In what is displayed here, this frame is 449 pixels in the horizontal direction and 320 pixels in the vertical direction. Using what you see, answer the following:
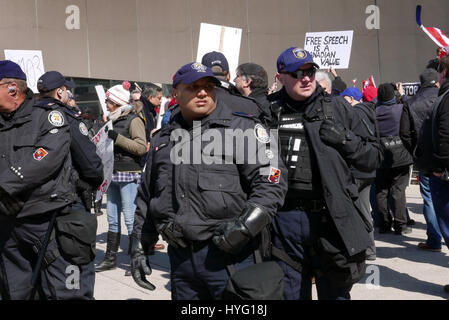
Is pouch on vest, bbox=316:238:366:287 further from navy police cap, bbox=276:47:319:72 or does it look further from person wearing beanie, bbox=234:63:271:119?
person wearing beanie, bbox=234:63:271:119

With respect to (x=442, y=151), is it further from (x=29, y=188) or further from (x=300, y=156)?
(x=29, y=188)

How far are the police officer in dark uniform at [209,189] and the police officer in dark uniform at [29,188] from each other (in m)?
1.13

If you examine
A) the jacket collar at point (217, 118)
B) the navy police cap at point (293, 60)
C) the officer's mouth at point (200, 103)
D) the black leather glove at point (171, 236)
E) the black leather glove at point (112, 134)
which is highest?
the navy police cap at point (293, 60)

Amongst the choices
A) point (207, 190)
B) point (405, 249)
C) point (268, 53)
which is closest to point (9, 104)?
point (207, 190)

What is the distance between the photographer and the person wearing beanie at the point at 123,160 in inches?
283

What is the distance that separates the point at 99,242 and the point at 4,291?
4.22 m

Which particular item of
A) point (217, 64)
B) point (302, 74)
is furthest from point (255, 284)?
point (217, 64)

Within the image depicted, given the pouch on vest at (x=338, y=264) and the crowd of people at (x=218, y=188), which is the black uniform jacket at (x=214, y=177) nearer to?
the crowd of people at (x=218, y=188)

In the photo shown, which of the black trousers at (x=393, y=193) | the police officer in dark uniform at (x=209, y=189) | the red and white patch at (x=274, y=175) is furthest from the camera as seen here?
the black trousers at (x=393, y=193)

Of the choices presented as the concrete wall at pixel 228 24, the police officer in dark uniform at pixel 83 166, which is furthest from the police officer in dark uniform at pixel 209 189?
the concrete wall at pixel 228 24

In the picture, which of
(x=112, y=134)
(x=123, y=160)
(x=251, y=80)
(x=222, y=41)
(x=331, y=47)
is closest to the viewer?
(x=251, y=80)

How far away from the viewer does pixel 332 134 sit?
3809mm

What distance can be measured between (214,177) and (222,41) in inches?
195

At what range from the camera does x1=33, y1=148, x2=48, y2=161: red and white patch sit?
171 inches
